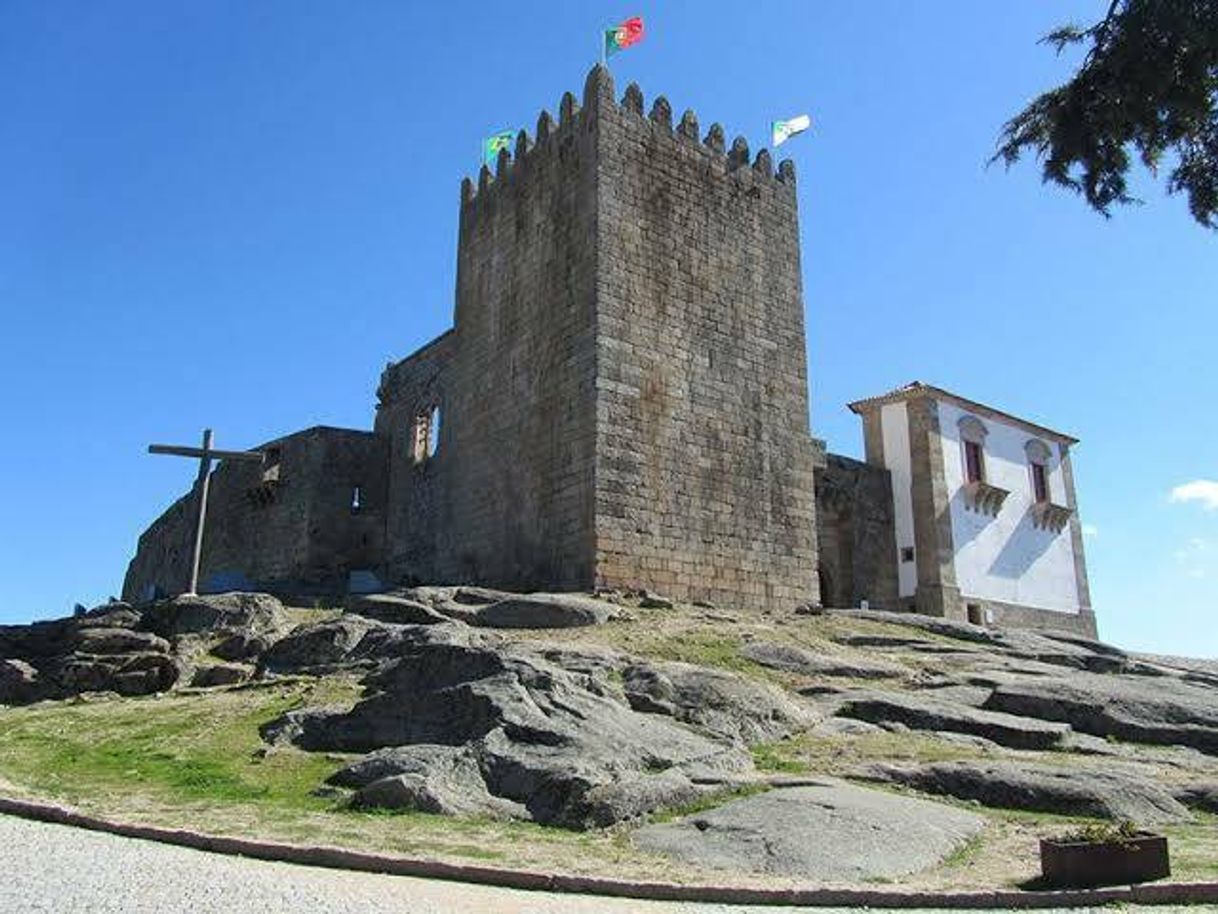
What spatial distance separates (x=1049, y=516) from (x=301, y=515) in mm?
21355

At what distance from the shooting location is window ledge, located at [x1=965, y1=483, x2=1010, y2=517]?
28922mm

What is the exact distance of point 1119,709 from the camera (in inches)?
478

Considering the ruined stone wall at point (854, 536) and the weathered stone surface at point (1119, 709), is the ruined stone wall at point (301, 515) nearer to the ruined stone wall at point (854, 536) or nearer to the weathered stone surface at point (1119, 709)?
the ruined stone wall at point (854, 536)

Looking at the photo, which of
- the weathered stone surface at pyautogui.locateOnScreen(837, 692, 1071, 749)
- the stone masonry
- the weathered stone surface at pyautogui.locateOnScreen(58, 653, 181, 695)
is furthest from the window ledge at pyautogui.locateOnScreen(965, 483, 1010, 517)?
the weathered stone surface at pyautogui.locateOnScreen(58, 653, 181, 695)

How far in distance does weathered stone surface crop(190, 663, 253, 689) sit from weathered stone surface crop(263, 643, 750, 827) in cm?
265

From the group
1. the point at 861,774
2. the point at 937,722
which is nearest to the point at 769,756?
the point at 861,774

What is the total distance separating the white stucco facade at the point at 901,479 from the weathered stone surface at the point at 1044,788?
19.1 metres

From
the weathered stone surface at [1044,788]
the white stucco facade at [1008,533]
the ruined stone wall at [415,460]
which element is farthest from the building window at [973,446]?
the weathered stone surface at [1044,788]

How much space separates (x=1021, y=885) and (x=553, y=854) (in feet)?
9.18

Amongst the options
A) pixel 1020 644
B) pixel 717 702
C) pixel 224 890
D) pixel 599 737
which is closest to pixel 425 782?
pixel 599 737

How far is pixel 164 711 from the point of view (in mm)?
11453

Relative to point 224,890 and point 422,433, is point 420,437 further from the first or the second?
point 224,890

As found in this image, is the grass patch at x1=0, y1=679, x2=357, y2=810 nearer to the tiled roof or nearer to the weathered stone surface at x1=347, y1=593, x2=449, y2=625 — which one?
the weathered stone surface at x1=347, y1=593, x2=449, y2=625

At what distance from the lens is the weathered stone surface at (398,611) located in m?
14.2
